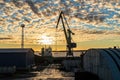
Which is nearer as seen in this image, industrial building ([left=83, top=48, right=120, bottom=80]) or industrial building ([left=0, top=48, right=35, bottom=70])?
industrial building ([left=83, top=48, right=120, bottom=80])

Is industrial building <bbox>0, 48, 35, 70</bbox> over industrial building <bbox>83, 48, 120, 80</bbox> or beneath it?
beneath

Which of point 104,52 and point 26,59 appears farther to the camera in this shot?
point 26,59

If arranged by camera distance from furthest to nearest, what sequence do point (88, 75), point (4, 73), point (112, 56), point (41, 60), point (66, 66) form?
point (41, 60) → point (66, 66) → point (4, 73) → point (88, 75) → point (112, 56)

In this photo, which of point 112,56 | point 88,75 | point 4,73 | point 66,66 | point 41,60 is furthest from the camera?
point 41,60

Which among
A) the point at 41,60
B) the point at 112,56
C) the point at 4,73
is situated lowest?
the point at 41,60

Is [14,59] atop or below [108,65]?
below

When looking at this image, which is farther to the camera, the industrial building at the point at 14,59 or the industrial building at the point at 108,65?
the industrial building at the point at 14,59

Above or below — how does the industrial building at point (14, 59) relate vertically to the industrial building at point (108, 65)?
below

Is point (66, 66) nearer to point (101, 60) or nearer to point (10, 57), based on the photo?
point (10, 57)

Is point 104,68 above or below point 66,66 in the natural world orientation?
above

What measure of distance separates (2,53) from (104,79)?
54258mm

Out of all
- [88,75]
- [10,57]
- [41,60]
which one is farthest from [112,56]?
[41,60]

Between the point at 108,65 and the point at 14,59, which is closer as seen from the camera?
the point at 108,65

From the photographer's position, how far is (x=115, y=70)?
134 feet
